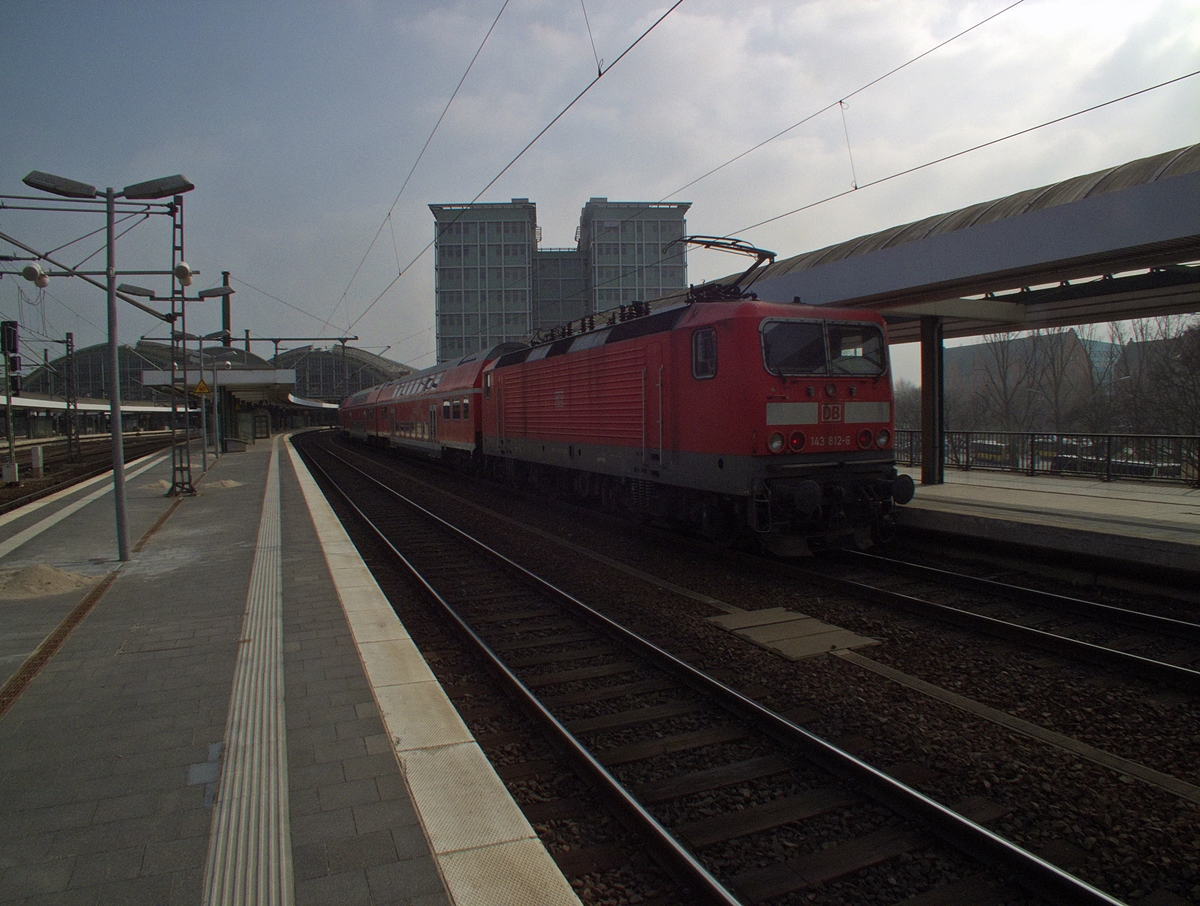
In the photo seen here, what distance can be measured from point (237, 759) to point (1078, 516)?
397 inches

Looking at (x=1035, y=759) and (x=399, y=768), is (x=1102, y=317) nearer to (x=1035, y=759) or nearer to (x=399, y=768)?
(x=1035, y=759)

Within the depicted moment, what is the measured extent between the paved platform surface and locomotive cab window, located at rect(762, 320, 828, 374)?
3.06 m

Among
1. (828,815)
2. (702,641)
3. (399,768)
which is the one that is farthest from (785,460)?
(399,768)

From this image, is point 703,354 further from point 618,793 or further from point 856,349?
point 618,793

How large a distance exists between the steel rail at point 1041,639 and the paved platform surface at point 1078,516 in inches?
95.7

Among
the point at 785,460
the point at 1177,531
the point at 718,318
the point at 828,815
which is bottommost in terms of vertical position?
the point at 828,815

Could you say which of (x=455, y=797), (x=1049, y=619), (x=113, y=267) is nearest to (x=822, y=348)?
(x=1049, y=619)

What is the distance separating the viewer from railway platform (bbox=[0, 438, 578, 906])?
2820 millimetres

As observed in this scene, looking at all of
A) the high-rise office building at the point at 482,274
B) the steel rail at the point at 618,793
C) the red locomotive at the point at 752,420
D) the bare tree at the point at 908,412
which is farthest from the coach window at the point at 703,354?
the high-rise office building at the point at 482,274

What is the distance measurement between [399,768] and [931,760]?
2.90 meters

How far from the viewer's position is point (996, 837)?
3047 mm

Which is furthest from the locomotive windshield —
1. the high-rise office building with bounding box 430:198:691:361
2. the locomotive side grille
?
the high-rise office building with bounding box 430:198:691:361

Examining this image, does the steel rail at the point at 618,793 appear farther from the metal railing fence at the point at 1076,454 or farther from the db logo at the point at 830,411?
the metal railing fence at the point at 1076,454

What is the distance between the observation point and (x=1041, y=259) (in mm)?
8914
